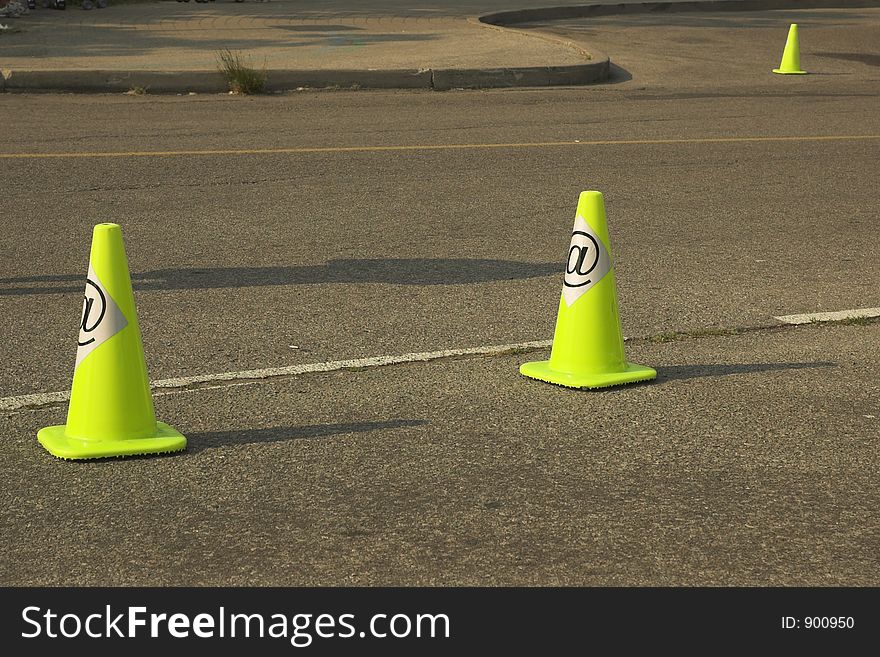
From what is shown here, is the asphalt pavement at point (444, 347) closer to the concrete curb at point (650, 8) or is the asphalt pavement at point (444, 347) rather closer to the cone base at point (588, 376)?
the cone base at point (588, 376)

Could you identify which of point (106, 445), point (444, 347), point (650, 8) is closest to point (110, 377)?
point (106, 445)

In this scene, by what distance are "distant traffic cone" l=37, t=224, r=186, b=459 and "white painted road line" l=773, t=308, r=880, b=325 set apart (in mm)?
3315

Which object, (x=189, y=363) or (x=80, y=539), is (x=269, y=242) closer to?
(x=189, y=363)

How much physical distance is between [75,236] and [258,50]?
1061cm

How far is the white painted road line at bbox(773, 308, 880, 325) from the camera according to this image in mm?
6883

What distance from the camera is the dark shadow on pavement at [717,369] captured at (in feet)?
19.5

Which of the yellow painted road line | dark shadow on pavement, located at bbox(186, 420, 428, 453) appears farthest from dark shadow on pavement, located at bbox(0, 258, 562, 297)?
the yellow painted road line

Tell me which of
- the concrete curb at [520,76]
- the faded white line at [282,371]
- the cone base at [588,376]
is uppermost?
the concrete curb at [520,76]

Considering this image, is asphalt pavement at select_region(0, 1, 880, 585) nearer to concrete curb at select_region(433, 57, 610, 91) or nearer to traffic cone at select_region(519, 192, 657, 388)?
traffic cone at select_region(519, 192, 657, 388)

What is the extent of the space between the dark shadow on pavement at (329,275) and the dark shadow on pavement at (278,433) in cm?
242

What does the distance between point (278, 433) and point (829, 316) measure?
3.17 metres

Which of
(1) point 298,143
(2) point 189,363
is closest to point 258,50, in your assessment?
(1) point 298,143

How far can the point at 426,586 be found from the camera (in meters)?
3.88

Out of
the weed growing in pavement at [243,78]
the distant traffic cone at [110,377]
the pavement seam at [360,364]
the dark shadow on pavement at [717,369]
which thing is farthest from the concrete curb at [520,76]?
the distant traffic cone at [110,377]
